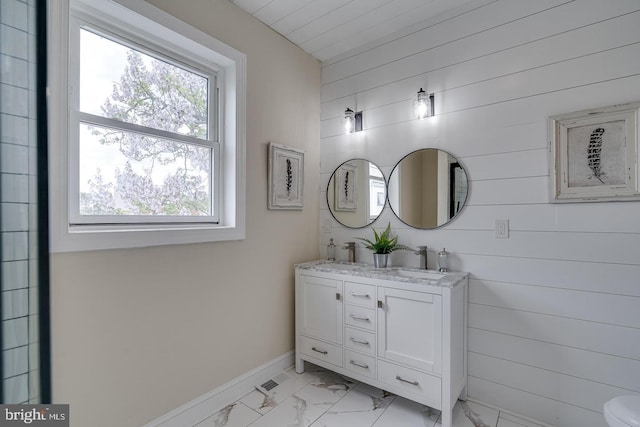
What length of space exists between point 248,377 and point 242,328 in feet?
1.12

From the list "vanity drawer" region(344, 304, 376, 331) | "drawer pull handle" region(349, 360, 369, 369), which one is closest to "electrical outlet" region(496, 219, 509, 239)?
"vanity drawer" region(344, 304, 376, 331)

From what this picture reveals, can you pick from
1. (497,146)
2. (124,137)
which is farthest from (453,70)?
(124,137)

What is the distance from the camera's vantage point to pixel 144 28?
1.68m

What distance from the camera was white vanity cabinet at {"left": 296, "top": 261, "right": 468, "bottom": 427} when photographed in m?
1.75

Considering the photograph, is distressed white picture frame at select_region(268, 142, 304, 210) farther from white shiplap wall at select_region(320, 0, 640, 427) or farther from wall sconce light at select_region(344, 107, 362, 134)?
white shiplap wall at select_region(320, 0, 640, 427)

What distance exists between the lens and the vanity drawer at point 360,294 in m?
2.00

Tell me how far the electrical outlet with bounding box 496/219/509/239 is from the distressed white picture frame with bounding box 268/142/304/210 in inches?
56.4

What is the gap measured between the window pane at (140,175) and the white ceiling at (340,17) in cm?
106

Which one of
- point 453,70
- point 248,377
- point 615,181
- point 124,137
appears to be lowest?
point 248,377

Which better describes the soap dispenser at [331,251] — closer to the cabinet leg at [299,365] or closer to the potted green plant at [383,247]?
the potted green plant at [383,247]

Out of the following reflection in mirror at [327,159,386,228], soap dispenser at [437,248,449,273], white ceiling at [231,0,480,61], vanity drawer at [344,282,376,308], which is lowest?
vanity drawer at [344,282,376,308]

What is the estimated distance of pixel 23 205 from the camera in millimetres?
805

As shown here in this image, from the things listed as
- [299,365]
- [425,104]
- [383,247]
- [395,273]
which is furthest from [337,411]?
[425,104]

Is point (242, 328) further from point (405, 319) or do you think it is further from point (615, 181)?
point (615, 181)
